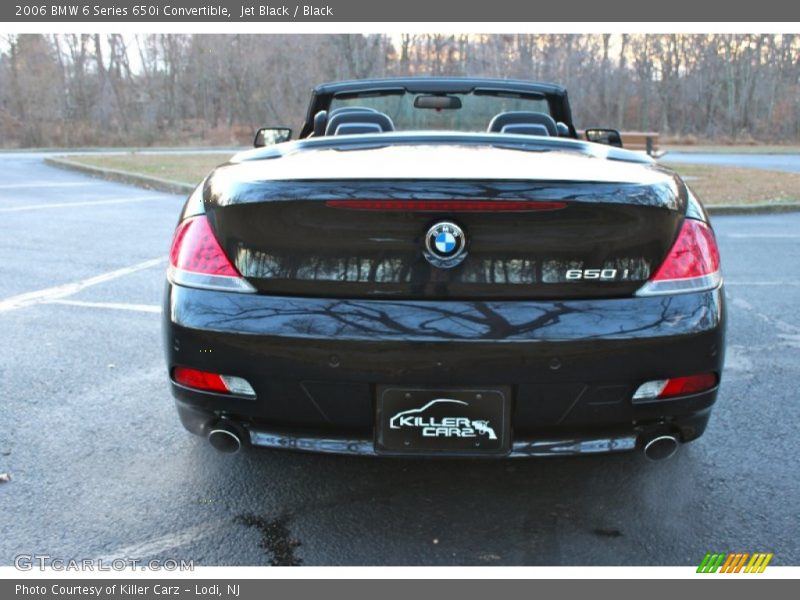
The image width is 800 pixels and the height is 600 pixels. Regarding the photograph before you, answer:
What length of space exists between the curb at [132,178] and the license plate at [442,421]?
9.87 metres

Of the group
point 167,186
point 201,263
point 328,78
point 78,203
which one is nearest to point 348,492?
point 201,263

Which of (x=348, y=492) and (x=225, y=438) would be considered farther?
(x=348, y=492)

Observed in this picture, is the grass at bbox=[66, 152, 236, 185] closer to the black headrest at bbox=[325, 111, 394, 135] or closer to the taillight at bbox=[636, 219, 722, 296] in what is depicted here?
the black headrest at bbox=[325, 111, 394, 135]

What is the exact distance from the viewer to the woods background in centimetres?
3812

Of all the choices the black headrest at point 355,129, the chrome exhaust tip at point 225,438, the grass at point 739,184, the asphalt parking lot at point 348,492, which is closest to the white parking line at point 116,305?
the asphalt parking lot at point 348,492

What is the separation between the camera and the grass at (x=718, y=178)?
11609mm

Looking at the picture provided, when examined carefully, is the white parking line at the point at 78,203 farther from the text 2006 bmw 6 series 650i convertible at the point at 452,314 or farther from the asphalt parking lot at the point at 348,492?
the text 2006 bmw 6 series 650i convertible at the point at 452,314

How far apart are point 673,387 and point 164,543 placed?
5.32 feet

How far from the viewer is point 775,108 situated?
4234 centimetres

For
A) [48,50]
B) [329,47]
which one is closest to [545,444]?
[329,47]

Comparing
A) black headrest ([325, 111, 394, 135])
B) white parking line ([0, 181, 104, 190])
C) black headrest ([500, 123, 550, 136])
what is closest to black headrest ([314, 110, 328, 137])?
black headrest ([325, 111, 394, 135])

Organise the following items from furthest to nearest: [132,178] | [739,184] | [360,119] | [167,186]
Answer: [132,178]
[739,184]
[167,186]
[360,119]

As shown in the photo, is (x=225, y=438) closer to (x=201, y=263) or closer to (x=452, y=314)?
(x=201, y=263)

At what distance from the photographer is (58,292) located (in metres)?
5.29
